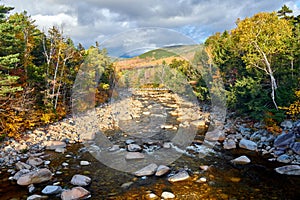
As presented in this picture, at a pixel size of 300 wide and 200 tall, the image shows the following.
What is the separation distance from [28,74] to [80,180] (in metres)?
11.5

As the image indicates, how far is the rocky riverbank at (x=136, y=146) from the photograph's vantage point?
9891 mm

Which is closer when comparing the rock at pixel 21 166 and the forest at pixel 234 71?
the rock at pixel 21 166

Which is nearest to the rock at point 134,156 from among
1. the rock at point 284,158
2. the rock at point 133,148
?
the rock at point 133,148

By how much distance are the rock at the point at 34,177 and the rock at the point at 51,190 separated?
846mm

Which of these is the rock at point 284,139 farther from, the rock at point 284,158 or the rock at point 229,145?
the rock at point 229,145

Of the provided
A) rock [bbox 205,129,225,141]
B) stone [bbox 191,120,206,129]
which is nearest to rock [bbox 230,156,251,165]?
rock [bbox 205,129,225,141]

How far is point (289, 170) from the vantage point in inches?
412

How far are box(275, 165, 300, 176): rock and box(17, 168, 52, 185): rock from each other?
9.93 metres

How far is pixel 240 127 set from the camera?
733 inches

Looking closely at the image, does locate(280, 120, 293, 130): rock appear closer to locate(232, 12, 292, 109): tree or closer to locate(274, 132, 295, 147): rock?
locate(232, 12, 292, 109): tree

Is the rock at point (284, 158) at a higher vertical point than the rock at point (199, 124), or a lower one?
lower

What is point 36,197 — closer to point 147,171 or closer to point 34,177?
point 34,177

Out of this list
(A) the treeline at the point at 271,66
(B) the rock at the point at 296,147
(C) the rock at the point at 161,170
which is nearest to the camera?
(C) the rock at the point at 161,170

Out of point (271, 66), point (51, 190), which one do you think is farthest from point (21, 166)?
point (271, 66)
